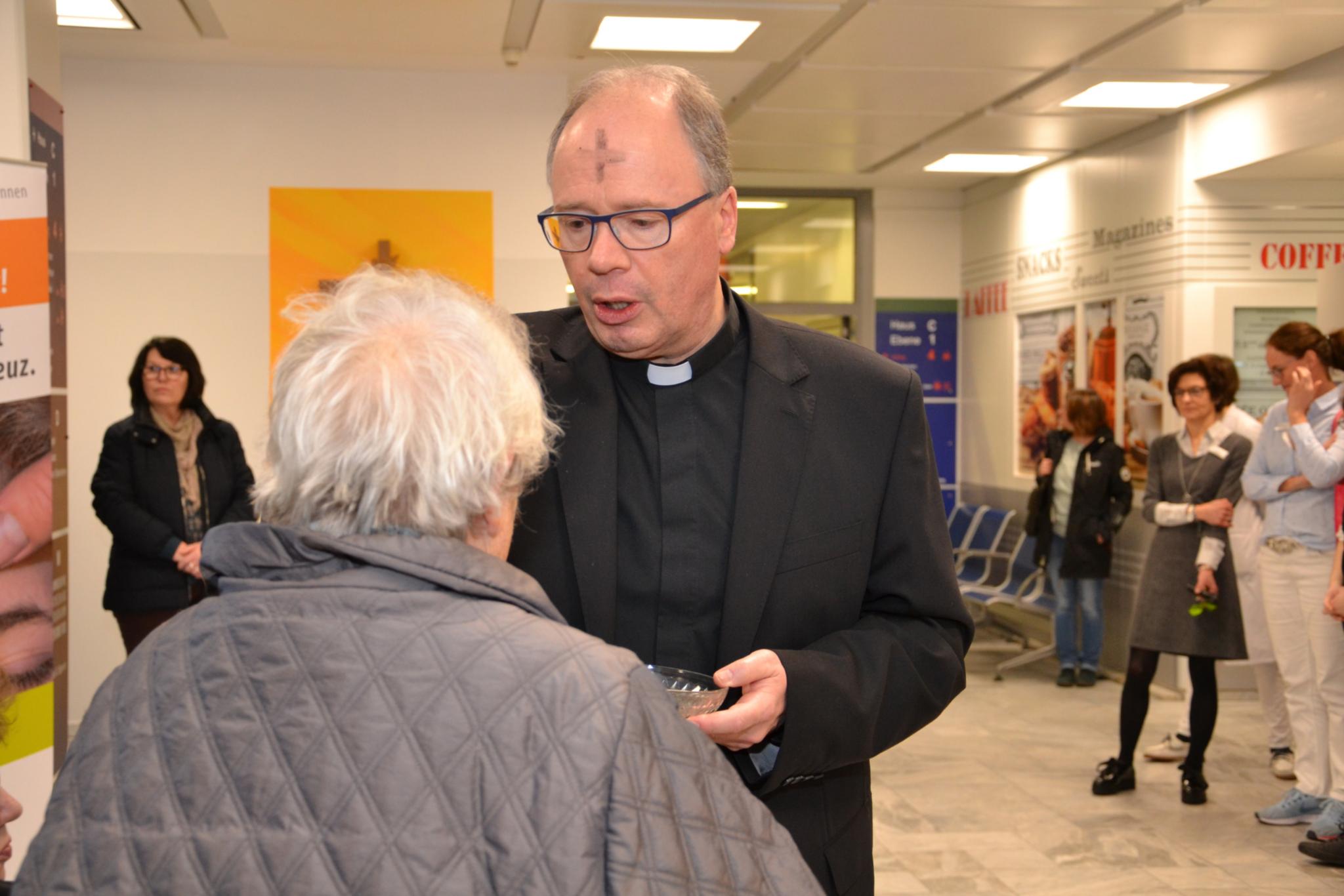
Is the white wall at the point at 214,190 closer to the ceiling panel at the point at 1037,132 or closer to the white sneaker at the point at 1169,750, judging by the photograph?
the ceiling panel at the point at 1037,132

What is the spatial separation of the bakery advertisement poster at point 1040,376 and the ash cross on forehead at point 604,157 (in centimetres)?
821

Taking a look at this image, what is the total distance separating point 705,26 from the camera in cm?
615

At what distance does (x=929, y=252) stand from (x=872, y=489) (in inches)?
402

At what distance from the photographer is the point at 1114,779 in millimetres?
6094

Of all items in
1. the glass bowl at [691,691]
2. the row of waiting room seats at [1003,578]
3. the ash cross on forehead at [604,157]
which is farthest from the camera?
the row of waiting room seats at [1003,578]

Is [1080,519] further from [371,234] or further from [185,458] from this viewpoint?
[185,458]

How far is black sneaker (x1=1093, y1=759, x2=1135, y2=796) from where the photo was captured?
6.09m

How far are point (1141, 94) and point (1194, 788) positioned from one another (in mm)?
3890

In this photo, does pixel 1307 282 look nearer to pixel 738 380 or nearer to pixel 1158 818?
pixel 1158 818

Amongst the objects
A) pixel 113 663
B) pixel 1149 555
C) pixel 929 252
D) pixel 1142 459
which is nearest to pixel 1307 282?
pixel 1142 459

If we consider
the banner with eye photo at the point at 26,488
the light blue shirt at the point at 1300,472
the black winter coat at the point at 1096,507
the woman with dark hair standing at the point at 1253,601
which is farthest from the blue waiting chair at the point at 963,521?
the banner with eye photo at the point at 26,488

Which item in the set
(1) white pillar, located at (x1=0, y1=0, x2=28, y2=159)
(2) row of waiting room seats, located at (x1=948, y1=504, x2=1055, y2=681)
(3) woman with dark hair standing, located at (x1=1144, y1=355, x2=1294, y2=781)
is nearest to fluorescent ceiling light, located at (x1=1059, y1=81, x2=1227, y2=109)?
(3) woman with dark hair standing, located at (x1=1144, y1=355, x2=1294, y2=781)

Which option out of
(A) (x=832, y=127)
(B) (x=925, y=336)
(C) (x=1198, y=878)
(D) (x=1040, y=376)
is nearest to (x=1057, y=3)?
(A) (x=832, y=127)

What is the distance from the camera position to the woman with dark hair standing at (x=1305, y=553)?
5.36 meters
